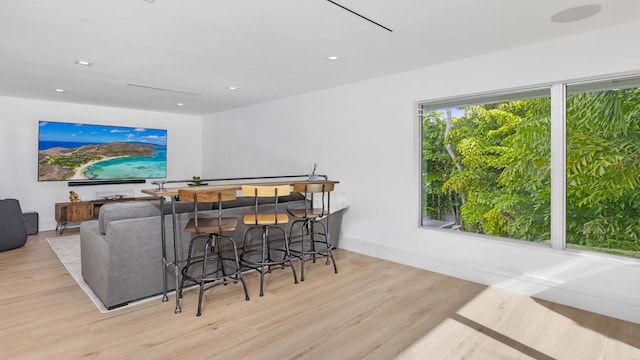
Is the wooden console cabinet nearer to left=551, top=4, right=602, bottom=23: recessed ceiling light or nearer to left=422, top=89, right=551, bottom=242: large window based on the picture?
left=422, top=89, right=551, bottom=242: large window

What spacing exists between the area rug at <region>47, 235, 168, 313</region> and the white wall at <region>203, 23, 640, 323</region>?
108 inches

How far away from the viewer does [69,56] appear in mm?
3582

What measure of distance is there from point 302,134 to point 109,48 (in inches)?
113

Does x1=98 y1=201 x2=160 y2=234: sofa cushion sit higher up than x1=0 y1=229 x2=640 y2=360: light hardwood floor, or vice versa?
x1=98 y1=201 x2=160 y2=234: sofa cushion

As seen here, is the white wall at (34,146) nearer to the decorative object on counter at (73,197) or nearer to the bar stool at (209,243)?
the decorative object on counter at (73,197)

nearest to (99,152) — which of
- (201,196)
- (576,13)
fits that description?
(201,196)

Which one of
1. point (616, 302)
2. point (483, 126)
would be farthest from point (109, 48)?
point (616, 302)

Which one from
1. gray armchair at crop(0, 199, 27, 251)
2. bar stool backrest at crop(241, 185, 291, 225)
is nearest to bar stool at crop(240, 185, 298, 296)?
bar stool backrest at crop(241, 185, 291, 225)

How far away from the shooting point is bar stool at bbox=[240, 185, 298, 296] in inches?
133

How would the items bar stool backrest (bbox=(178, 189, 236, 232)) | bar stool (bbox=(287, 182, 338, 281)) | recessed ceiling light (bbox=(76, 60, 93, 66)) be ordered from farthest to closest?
1. bar stool (bbox=(287, 182, 338, 281))
2. recessed ceiling light (bbox=(76, 60, 93, 66))
3. bar stool backrest (bbox=(178, 189, 236, 232))

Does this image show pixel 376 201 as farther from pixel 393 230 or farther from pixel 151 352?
pixel 151 352

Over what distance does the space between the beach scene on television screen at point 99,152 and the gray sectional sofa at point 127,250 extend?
3682 millimetres

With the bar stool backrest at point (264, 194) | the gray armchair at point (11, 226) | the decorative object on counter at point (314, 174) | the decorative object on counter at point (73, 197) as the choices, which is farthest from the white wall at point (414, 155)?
the gray armchair at point (11, 226)

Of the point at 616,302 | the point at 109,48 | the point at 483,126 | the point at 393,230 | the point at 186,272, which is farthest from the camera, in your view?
the point at 393,230
